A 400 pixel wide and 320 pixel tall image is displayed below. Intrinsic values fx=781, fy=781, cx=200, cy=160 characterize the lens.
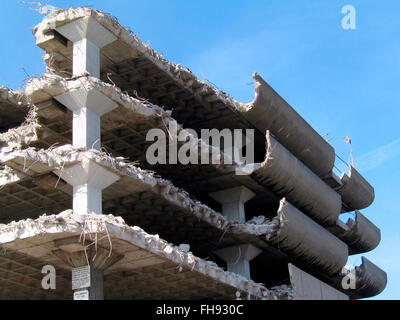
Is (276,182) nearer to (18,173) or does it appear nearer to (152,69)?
(152,69)

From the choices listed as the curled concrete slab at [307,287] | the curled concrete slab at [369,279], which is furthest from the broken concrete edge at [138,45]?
the curled concrete slab at [369,279]

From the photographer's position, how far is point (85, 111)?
3334 cm

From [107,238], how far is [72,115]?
7.08 metres

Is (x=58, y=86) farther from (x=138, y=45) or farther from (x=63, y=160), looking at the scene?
(x=138, y=45)

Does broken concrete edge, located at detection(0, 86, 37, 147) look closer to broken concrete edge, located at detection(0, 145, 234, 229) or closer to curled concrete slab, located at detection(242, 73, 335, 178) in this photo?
broken concrete edge, located at detection(0, 145, 234, 229)

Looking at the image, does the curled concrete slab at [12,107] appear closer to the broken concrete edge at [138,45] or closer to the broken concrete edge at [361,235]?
the broken concrete edge at [138,45]

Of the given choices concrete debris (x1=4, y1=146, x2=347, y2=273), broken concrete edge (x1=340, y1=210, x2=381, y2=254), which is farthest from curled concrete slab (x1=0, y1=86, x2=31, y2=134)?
broken concrete edge (x1=340, y1=210, x2=381, y2=254)

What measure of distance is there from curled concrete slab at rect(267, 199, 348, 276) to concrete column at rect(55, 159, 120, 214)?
1277 centimetres

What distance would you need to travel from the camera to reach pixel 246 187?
44375 millimetres

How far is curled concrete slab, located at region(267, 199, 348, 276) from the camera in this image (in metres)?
42.3

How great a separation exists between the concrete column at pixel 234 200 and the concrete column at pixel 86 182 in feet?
42.6

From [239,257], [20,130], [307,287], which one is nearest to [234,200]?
[239,257]
